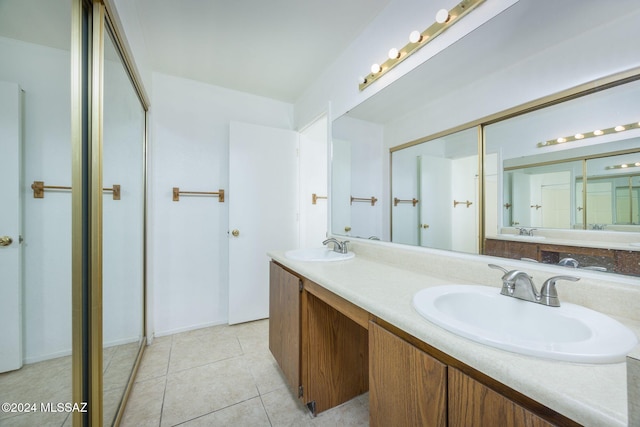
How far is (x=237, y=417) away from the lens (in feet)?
4.29

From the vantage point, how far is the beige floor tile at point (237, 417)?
49.8 inches

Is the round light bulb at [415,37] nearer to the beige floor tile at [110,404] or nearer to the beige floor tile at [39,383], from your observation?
the beige floor tile at [39,383]

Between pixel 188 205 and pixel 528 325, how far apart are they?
2.43m

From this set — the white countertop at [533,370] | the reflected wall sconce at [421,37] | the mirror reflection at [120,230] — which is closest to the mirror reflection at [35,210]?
the mirror reflection at [120,230]

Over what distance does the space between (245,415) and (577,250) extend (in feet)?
5.34

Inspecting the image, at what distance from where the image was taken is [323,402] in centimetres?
133

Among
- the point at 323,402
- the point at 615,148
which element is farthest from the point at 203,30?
the point at 323,402

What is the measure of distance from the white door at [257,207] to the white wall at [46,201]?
145 cm

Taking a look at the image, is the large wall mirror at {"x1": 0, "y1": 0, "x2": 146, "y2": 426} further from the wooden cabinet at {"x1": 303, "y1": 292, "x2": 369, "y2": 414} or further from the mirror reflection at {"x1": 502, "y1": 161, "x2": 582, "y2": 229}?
the mirror reflection at {"x1": 502, "y1": 161, "x2": 582, "y2": 229}

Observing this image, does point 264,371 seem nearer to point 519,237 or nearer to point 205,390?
point 205,390

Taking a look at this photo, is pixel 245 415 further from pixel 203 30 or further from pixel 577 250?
pixel 203 30

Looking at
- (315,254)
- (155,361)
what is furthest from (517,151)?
(155,361)

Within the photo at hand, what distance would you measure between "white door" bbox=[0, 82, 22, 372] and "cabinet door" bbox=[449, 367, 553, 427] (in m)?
1.18

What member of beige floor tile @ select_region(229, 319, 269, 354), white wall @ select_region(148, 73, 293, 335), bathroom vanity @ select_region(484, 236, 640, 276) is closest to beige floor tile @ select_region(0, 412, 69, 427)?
beige floor tile @ select_region(229, 319, 269, 354)
